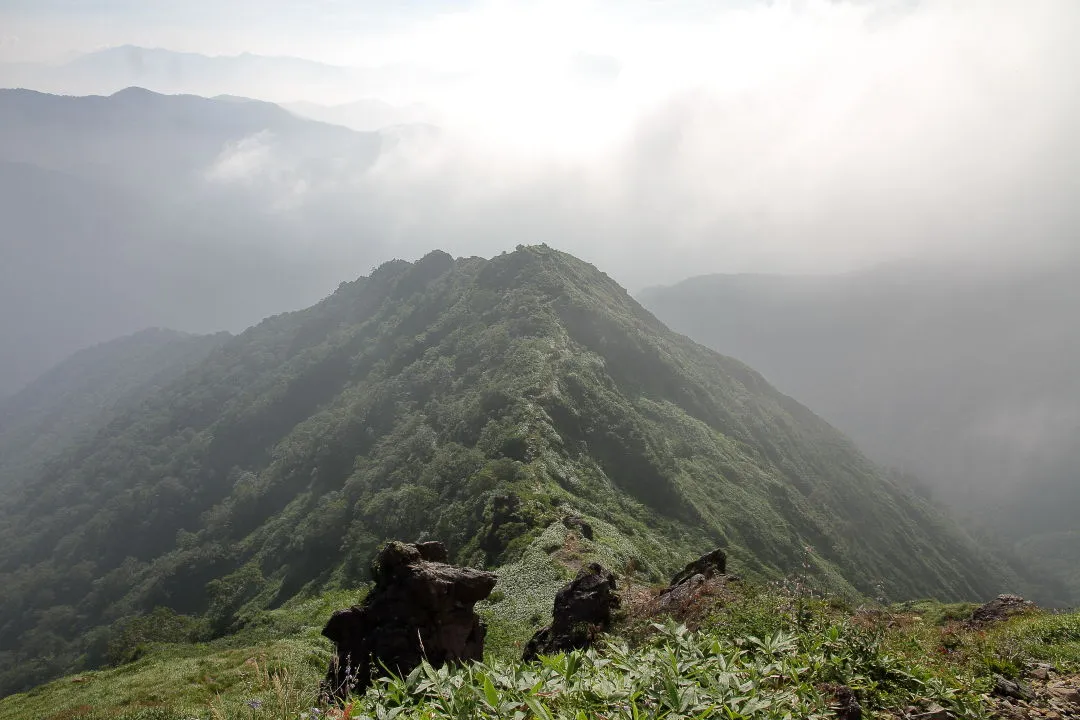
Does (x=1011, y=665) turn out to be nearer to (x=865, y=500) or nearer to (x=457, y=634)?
(x=457, y=634)

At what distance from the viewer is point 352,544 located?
190ft

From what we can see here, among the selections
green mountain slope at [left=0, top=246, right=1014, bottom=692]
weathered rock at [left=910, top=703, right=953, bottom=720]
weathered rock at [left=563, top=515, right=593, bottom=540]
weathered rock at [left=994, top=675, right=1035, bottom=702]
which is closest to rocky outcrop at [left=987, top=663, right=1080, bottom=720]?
weathered rock at [left=994, top=675, right=1035, bottom=702]

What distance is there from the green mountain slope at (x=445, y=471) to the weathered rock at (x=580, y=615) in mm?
16007

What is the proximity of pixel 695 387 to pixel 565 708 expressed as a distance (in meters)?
93.0

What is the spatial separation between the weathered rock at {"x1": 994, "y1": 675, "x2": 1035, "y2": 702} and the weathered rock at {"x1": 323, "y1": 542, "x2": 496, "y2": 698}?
437 inches

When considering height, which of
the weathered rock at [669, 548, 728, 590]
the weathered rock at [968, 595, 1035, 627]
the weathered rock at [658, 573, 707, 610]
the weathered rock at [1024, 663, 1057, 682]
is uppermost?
the weathered rock at [1024, 663, 1057, 682]

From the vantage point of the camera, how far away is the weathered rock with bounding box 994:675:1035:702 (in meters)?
6.36

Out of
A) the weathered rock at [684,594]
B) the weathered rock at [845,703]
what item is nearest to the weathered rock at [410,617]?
the weathered rock at [684,594]

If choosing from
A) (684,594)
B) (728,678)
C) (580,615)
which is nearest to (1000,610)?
(684,594)

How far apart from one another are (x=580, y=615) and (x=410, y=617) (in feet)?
13.8

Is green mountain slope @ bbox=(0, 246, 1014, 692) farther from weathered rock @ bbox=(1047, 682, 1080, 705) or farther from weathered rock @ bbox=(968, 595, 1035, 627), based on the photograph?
weathered rock @ bbox=(1047, 682, 1080, 705)

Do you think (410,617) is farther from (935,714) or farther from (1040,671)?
(1040,671)

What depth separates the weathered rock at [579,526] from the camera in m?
36.5

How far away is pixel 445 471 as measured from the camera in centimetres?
5862
